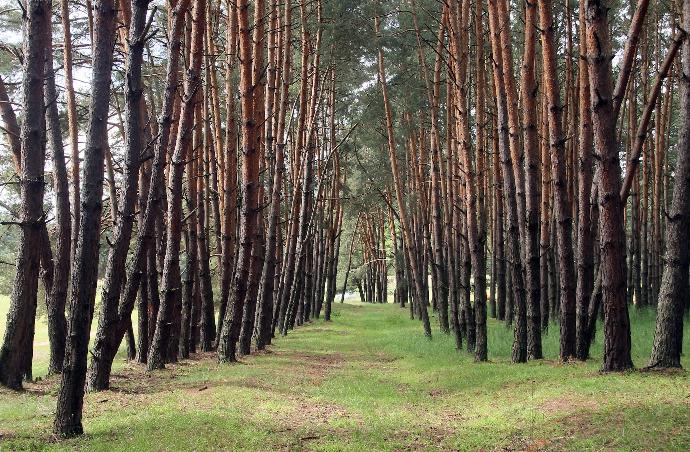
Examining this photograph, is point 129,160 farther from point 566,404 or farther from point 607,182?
point 607,182

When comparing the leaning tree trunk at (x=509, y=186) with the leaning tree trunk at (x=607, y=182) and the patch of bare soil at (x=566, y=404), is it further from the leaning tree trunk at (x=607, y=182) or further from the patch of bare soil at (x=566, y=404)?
the patch of bare soil at (x=566, y=404)

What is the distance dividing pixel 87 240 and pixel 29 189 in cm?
382

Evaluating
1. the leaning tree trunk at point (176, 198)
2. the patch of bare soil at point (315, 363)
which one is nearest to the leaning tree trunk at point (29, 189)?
the leaning tree trunk at point (176, 198)

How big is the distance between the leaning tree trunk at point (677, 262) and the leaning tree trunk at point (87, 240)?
7424 mm

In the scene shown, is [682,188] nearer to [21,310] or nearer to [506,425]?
[506,425]

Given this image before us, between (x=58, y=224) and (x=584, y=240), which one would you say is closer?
(x=584, y=240)

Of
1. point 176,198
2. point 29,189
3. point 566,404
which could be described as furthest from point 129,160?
point 566,404

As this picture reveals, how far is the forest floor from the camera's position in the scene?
6.71 meters

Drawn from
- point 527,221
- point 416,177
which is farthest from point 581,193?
point 416,177

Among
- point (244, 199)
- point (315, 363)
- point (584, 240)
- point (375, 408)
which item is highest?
point (244, 199)

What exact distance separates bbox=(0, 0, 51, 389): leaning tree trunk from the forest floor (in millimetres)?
689

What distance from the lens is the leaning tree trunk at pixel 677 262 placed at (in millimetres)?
9391

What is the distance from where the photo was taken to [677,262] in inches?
376

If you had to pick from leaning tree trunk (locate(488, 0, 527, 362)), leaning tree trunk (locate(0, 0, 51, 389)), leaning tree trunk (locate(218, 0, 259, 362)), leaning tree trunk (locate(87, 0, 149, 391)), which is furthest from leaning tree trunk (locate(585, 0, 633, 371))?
leaning tree trunk (locate(0, 0, 51, 389))
